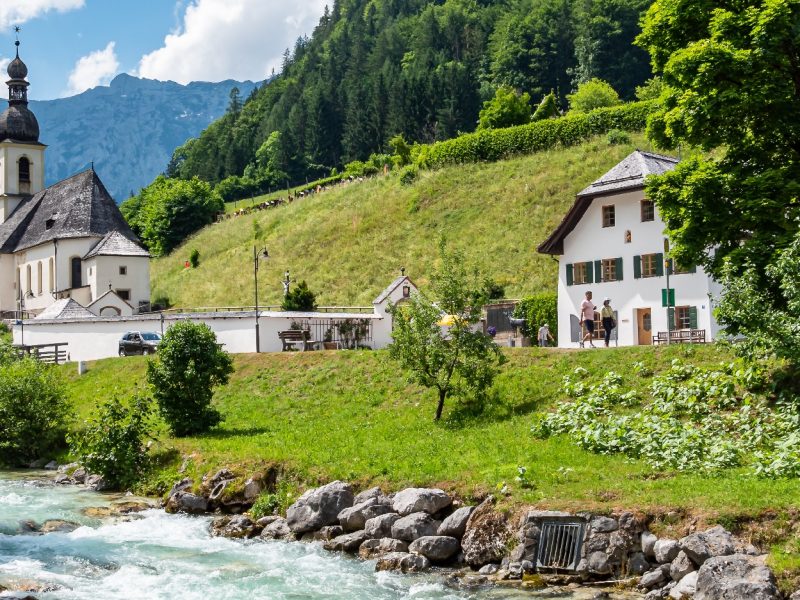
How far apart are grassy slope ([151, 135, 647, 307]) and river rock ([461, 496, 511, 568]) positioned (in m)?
36.8

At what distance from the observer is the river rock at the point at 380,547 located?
20.3 metres

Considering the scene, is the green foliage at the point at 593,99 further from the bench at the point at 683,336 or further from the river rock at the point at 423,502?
the river rock at the point at 423,502

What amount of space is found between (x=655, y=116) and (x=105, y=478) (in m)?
19.2

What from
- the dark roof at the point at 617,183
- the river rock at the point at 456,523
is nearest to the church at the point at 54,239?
the dark roof at the point at 617,183

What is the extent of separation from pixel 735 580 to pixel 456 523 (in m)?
6.30

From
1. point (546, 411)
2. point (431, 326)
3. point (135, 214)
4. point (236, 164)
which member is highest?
point (236, 164)

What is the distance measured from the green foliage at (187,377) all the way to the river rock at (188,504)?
6.36 metres

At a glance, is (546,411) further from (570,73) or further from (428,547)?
(570,73)

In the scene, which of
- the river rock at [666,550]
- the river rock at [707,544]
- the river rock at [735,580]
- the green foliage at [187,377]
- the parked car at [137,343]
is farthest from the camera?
the parked car at [137,343]

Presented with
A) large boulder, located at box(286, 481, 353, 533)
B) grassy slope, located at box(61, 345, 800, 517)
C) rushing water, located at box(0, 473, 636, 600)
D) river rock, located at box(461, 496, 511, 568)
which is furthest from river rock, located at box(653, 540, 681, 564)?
large boulder, located at box(286, 481, 353, 533)

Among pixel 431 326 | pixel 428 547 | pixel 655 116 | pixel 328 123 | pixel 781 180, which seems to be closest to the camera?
pixel 428 547

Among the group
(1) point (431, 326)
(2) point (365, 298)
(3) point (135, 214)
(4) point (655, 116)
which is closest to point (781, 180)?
(4) point (655, 116)

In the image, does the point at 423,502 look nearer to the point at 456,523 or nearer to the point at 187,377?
the point at 456,523

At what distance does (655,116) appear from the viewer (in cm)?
2595
